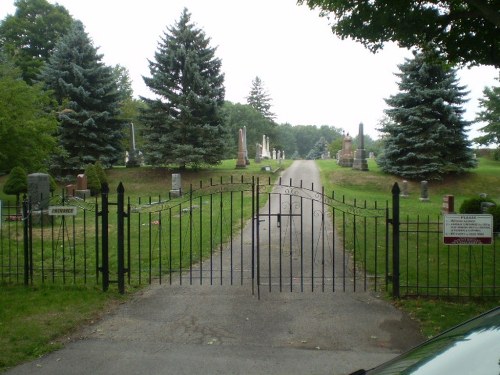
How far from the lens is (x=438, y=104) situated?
3028 centimetres

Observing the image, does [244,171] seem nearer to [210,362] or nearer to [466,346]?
[210,362]

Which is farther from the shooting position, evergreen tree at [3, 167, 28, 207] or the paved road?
evergreen tree at [3, 167, 28, 207]

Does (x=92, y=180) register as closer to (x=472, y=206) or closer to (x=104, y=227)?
(x=472, y=206)

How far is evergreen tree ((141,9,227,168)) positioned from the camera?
31.2 meters

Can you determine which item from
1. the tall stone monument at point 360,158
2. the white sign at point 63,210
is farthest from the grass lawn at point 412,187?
the white sign at point 63,210

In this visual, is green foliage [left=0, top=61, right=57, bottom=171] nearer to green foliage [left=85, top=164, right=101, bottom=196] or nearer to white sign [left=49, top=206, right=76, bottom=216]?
green foliage [left=85, top=164, right=101, bottom=196]

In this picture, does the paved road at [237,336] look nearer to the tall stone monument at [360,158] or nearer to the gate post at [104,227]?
the gate post at [104,227]

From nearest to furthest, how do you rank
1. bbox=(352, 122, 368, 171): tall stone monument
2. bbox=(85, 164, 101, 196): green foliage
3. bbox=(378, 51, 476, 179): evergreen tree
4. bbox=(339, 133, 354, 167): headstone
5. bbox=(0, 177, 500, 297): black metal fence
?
bbox=(0, 177, 500, 297): black metal fence, bbox=(85, 164, 101, 196): green foliage, bbox=(378, 51, 476, 179): evergreen tree, bbox=(352, 122, 368, 171): tall stone monument, bbox=(339, 133, 354, 167): headstone

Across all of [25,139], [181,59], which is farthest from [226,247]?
[181,59]

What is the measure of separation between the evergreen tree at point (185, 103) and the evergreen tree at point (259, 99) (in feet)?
173

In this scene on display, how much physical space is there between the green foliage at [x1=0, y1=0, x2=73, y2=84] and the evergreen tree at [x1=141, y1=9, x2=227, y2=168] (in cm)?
1559

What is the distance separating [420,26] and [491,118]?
1429 inches

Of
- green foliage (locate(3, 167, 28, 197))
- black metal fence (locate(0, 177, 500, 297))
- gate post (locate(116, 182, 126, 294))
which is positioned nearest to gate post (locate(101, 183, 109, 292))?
black metal fence (locate(0, 177, 500, 297))

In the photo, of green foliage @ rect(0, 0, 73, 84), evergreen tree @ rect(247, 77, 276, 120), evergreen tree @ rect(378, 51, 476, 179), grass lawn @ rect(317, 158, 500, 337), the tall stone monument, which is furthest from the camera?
Result: evergreen tree @ rect(247, 77, 276, 120)
